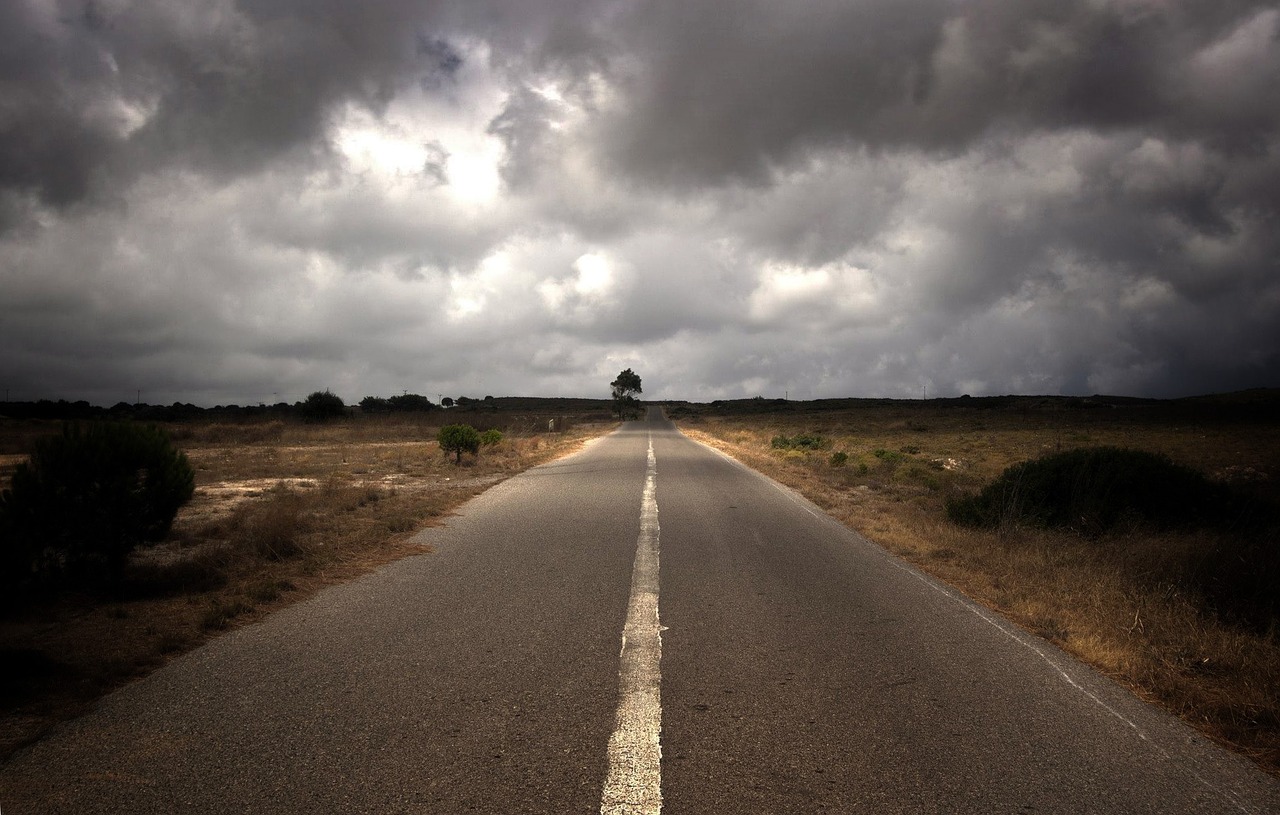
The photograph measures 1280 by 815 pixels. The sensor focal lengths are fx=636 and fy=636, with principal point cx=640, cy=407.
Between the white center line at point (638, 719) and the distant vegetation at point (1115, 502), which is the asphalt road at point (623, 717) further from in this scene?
the distant vegetation at point (1115, 502)

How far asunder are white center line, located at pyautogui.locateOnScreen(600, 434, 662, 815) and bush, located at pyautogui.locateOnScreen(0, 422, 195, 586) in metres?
5.09

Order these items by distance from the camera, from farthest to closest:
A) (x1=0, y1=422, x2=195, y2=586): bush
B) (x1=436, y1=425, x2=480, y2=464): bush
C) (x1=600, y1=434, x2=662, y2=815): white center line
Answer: (x1=436, y1=425, x2=480, y2=464): bush → (x1=0, y1=422, x2=195, y2=586): bush → (x1=600, y1=434, x2=662, y2=815): white center line

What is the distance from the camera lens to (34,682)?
384 centimetres

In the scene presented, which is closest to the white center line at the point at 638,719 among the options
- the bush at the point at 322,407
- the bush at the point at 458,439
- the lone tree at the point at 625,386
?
the bush at the point at 458,439

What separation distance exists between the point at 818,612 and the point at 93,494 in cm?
696

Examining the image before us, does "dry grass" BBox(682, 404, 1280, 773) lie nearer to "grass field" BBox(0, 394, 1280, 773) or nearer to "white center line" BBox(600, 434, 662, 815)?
"grass field" BBox(0, 394, 1280, 773)

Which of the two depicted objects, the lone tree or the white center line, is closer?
the white center line

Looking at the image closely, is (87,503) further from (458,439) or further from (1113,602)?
(458,439)

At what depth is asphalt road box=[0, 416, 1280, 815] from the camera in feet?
9.03

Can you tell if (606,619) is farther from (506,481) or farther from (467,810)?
(506,481)

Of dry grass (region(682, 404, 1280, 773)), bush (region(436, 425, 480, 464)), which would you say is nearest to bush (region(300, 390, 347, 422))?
bush (region(436, 425, 480, 464))

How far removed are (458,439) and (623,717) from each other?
760 inches

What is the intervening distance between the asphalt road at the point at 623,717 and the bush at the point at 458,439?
625 inches

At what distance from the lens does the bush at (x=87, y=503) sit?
232 inches
